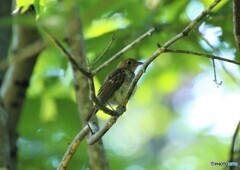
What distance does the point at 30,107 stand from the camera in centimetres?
617

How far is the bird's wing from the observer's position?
4688 mm

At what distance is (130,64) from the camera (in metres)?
5.32

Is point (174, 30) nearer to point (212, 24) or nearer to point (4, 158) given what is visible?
point (212, 24)

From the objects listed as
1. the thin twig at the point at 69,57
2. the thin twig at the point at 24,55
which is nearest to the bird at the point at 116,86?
the thin twig at the point at 24,55

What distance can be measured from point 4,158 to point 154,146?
8.86m

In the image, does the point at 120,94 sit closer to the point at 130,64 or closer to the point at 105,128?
the point at 130,64

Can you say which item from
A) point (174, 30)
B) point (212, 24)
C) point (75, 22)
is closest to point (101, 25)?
point (75, 22)

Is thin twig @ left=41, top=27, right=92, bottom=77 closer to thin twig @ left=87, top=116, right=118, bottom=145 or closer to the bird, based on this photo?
thin twig @ left=87, top=116, right=118, bottom=145

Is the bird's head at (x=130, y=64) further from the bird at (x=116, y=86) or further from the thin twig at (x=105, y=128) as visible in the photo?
the thin twig at (x=105, y=128)

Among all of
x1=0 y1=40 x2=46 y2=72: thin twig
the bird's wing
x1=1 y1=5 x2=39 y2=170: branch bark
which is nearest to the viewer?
x1=0 y1=40 x2=46 y2=72: thin twig

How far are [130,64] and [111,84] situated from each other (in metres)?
0.56

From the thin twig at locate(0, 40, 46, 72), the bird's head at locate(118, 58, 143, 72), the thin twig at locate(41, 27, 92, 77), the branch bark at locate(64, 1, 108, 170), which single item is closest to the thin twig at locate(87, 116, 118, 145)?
the thin twig at locate(41, 27, 92, 77)

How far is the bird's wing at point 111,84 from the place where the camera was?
469cm

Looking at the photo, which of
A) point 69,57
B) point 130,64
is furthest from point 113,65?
point 69,57
